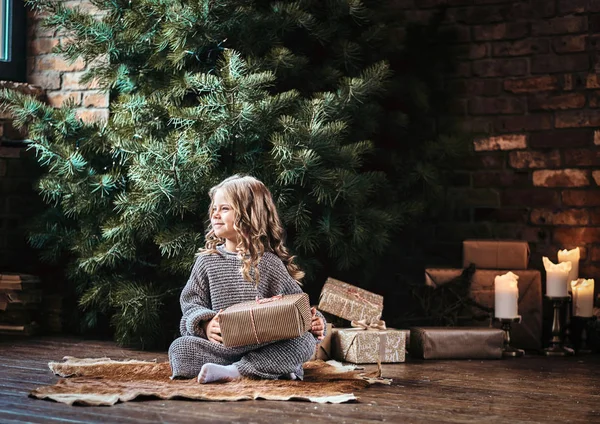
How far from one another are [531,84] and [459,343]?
1.47 m

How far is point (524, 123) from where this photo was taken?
190 inches

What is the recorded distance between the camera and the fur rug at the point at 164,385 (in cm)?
289

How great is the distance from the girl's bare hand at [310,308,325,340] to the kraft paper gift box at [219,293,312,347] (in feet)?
0.71

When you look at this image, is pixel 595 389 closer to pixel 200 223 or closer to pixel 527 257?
pixel 527 257

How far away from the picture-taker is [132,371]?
3410mm

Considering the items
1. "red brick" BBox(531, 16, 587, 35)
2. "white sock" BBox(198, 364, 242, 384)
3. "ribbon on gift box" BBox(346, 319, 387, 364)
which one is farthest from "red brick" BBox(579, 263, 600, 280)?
"white sock" BBox(198, 364, 242, 384)

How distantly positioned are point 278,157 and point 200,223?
17.1 inches

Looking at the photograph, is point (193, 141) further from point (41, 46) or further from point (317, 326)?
point (41, 46)

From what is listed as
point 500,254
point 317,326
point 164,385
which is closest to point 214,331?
point 164,385

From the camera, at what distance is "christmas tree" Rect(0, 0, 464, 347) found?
3.93 m

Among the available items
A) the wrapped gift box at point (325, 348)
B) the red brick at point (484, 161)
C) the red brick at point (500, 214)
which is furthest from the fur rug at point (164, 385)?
the red brick at point (484, 161)

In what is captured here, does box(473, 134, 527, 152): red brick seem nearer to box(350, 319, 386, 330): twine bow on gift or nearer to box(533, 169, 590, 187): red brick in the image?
box(533, 169, 590, 187): red brick

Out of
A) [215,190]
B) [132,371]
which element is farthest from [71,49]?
[132,371]

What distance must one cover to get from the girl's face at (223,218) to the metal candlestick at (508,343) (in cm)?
144
